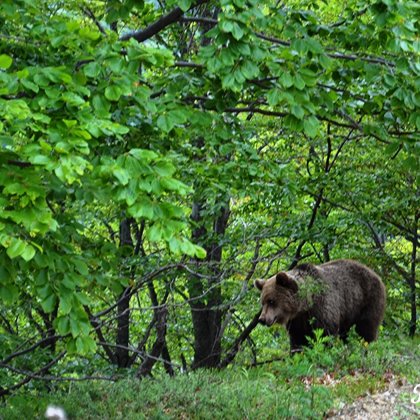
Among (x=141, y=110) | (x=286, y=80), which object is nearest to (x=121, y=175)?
(x=141, y=110)

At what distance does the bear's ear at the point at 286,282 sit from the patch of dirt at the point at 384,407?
11.0ft

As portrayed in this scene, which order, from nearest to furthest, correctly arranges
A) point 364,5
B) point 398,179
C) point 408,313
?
point 364,5 → point 398,179 → point 408,313

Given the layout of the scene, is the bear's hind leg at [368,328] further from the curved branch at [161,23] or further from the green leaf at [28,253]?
the green leaf at [28,253]

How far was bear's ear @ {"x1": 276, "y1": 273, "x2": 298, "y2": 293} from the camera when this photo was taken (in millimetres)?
10664

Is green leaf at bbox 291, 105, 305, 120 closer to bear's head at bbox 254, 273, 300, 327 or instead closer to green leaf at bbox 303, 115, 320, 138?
green leaf at bbox 303, 115, 320, 138

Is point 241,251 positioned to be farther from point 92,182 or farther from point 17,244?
point 17,244

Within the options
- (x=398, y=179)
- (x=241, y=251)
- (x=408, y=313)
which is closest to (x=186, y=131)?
(x=241, y=251)

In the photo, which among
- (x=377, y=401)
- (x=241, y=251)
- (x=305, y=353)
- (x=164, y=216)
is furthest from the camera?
(x=241, y=251)

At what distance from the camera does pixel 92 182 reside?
4406 mm

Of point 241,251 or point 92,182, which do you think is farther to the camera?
point 241,251

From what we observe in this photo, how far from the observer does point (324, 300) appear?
1112 cm

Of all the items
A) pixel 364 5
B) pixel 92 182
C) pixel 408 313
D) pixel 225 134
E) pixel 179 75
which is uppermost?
pixel 364 5

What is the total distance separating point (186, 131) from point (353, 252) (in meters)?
7.23

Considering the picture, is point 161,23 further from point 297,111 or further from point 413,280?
point 413,280
